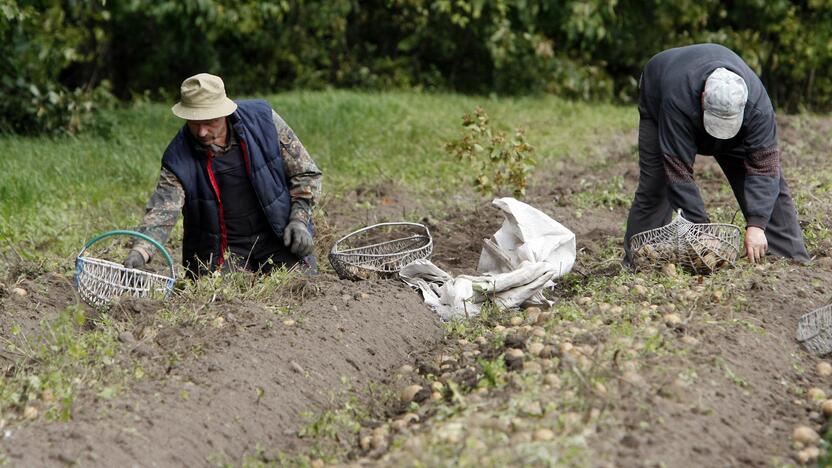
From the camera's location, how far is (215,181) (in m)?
5.48

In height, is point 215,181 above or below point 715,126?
below

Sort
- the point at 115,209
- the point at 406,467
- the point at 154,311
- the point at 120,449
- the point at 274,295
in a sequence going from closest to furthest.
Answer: the point at 406,467
the point at 120,449
the point at 154,311
the point at 274,295
the point at 115,209

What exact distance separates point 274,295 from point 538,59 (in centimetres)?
924

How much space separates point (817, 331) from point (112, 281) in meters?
3.23

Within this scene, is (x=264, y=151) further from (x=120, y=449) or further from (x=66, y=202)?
(x=66, y=202)

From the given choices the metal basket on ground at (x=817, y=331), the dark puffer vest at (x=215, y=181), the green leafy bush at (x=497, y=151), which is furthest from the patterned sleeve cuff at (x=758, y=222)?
the dark puffer vest at (x=215, y=181)

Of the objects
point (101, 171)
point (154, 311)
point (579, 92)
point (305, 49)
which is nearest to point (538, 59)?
point (579, 92)

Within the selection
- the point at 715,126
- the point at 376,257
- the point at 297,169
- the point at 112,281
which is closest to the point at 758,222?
the point at 715,126

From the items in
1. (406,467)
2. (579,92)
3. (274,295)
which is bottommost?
(579,92)

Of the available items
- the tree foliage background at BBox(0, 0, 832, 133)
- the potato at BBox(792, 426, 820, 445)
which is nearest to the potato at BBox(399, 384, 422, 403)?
the potato at BBox(792, 426, 820, 445)

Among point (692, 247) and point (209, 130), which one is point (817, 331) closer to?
point (692, 247)

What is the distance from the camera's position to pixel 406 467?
3.27m

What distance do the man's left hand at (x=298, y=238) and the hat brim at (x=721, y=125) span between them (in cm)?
212

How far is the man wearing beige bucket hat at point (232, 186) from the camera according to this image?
17.1 ft
